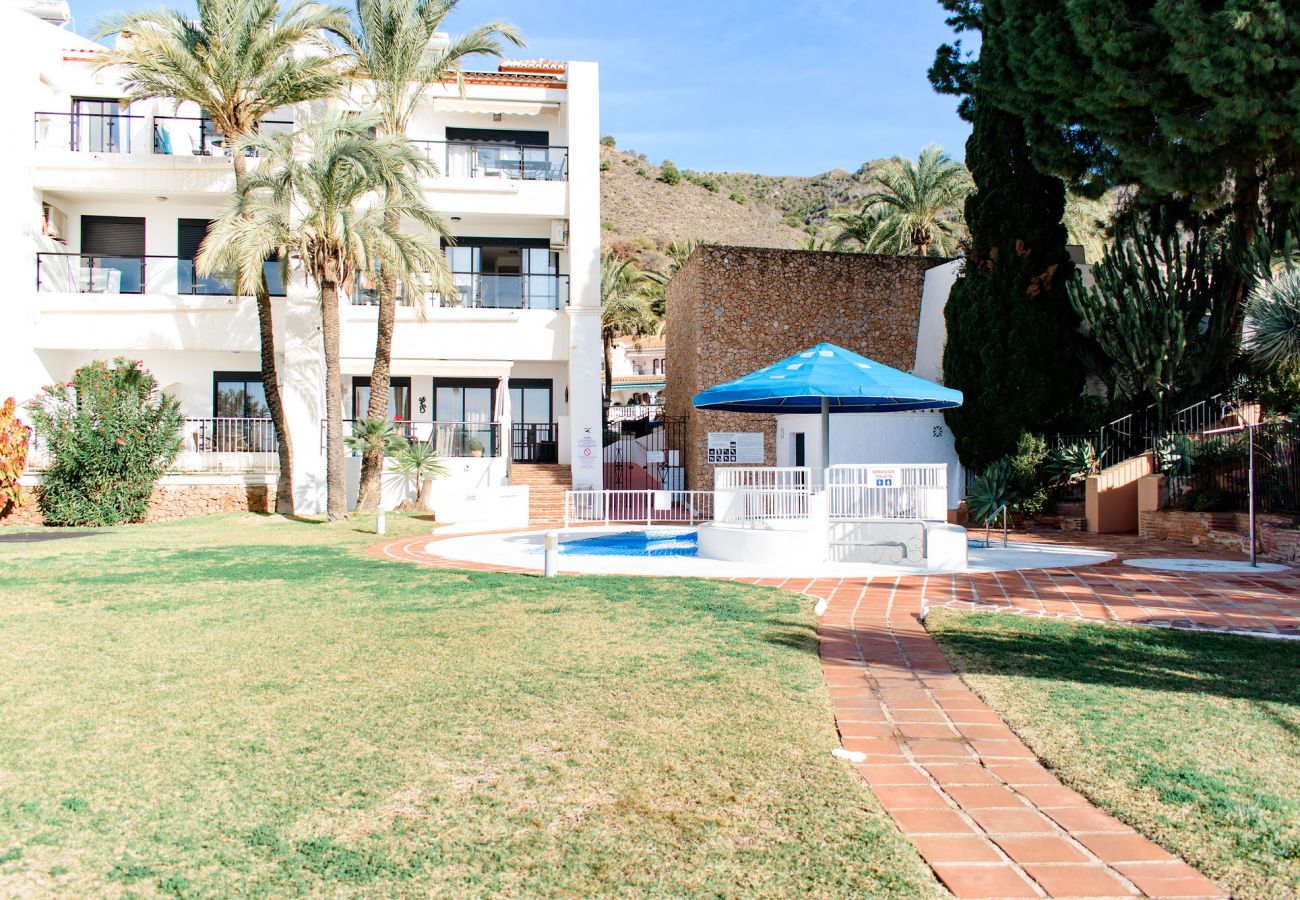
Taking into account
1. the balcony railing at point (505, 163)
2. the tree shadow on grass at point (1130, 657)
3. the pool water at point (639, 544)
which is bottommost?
the pool water at point (639, 544)

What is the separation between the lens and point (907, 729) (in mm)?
4785

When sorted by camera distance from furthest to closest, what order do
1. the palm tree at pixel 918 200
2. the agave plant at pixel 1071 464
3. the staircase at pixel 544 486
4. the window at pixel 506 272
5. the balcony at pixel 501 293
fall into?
1. the palm tree at pixel 918 200
2. the window at pixel 506 272
3. the balcony at pixel 501 293
4. the staircase at pixel 544 486
5. the agave plant at pixel 1071 464

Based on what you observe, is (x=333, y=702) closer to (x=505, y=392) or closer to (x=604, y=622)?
(x=604, y=622)

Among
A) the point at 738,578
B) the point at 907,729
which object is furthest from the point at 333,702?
the point at 738,578

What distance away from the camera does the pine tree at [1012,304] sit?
1908 centimetres

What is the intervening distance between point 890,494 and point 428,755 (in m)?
9.64

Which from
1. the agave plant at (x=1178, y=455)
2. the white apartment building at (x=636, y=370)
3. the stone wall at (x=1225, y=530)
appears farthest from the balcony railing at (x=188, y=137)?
the white apartment building at (x=636, y=370)

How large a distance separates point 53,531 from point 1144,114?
2139cm

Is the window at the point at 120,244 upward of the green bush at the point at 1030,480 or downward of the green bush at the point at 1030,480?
upward

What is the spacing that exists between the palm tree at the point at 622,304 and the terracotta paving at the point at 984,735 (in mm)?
27397

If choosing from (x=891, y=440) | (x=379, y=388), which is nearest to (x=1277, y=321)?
(x=891, y=440)

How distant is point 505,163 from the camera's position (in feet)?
83.0

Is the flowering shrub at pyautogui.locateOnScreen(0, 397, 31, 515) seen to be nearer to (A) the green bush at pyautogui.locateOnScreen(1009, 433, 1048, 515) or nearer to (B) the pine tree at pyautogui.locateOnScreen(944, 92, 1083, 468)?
(B) the pine tree at pyautogui.locateOnScreen(944, 92, 1083, 468)

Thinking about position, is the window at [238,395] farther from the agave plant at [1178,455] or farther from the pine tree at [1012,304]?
the agave plant at [1178,455]
